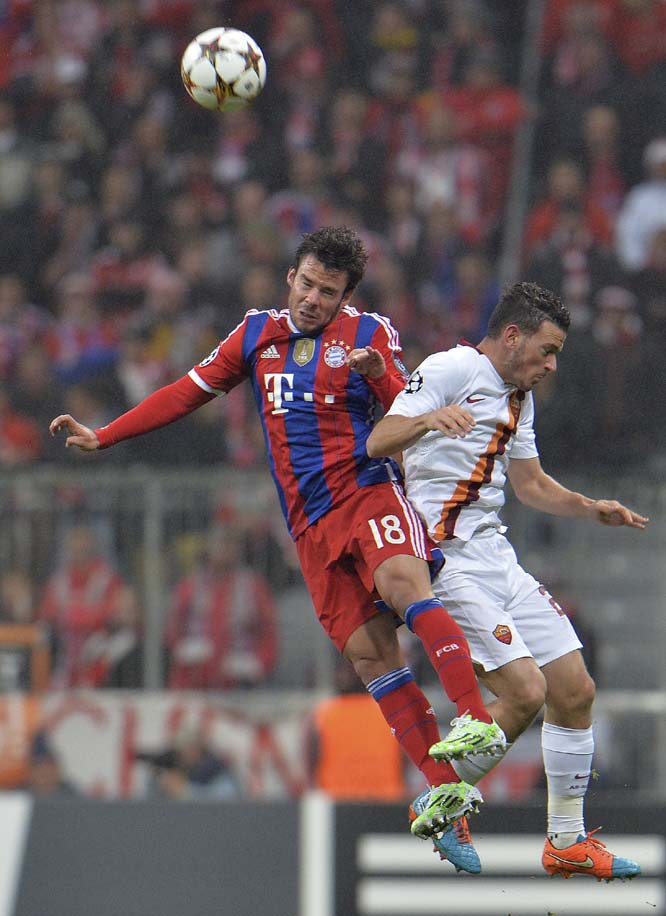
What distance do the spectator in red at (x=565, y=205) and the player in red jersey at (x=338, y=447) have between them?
20.5 ft

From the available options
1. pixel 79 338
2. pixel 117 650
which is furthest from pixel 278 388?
pixel 79 338

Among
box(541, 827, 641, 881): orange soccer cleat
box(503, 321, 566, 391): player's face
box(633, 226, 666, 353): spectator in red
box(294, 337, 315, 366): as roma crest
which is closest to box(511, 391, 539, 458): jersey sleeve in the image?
box(503, 321, 566, 391): player's face

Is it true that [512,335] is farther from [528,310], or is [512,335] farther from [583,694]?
[583,694]

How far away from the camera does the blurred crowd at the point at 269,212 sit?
10.3 meters

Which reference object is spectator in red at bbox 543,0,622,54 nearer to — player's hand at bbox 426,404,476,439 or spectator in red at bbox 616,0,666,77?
spectator in red at bbox 616,0,666,77

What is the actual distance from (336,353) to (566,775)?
1.87 m

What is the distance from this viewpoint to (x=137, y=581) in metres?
9.94

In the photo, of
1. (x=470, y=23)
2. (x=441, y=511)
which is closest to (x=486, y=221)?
(x=470, y=23)

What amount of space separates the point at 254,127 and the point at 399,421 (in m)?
8.82

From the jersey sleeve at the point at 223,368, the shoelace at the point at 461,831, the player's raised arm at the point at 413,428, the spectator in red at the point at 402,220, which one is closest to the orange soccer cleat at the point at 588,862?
the shoelace at the point at 461,831

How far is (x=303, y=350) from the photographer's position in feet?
19.8

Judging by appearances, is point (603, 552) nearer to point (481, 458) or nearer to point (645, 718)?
point (645, 718)

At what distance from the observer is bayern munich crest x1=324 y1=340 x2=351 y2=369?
19.6ft

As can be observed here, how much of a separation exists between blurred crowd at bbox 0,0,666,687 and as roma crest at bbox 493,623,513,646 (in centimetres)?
416
